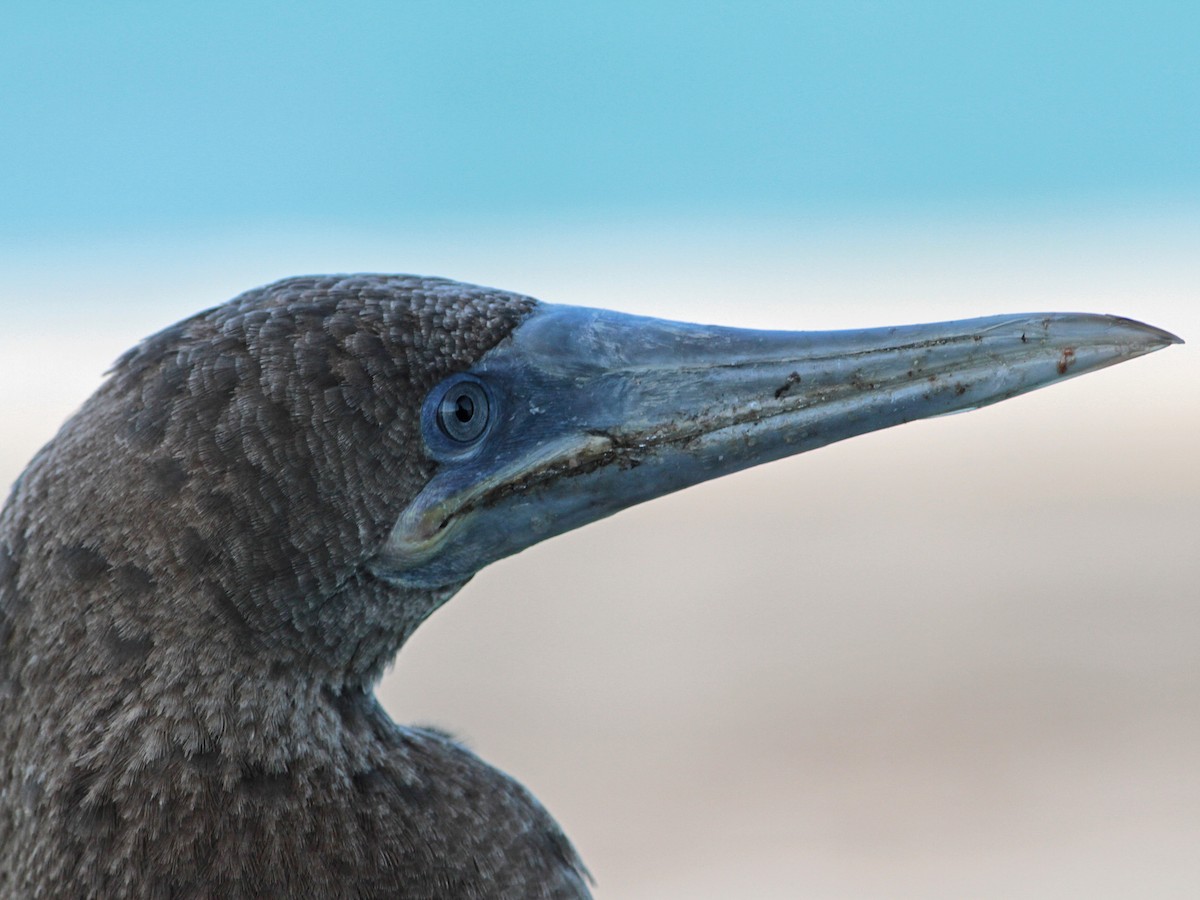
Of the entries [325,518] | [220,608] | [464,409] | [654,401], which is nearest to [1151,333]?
[654,401]

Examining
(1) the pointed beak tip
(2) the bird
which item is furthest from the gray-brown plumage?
(1) the pointed beak tip

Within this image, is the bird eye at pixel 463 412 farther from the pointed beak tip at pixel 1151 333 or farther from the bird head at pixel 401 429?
the pointed beak tip at pixel 1151 333

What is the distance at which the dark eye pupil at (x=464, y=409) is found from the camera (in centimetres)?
168

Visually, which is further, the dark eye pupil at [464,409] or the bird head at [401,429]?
the dark eye pupil at [464,409]

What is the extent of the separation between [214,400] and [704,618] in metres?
5.34

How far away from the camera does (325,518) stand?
5.18 feet

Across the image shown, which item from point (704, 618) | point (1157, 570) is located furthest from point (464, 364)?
point (1157, 570)

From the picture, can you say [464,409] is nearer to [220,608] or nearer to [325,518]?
[325,518]

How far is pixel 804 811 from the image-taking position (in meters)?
5.09

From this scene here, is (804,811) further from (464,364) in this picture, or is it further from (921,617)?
(464,364)

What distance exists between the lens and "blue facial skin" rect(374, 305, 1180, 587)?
1618mm

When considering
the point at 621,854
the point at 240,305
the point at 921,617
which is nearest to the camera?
the point at 240,305

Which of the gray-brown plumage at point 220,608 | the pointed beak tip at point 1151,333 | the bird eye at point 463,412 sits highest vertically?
the pointed beak tip at point 1151,333

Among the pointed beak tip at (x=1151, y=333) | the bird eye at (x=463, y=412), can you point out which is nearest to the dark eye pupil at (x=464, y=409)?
the bird eye at (x=463, y=412)
